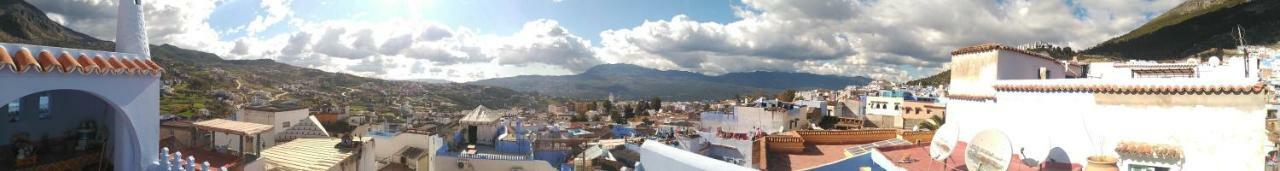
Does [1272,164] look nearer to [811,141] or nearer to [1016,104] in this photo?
[1016,104]

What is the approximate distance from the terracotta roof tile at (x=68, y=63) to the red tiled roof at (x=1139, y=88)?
11.4m

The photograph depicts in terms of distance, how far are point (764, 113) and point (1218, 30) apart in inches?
2795

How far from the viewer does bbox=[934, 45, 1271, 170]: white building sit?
743 centimetres

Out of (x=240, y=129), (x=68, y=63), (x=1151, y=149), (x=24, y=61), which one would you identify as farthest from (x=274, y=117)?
(x=1151, y=149)

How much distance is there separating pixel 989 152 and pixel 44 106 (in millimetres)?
11695

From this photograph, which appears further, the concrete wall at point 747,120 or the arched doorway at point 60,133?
the concrete wall at point 747,120

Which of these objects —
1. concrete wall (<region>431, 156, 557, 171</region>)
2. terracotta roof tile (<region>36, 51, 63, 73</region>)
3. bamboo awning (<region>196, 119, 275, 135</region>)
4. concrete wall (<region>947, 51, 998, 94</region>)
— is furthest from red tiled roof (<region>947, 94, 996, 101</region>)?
terracotta roof tile (<region>36, 51, 63, 73</region>)

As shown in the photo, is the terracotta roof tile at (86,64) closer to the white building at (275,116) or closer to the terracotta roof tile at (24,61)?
the terracotta roof tile at (24,61)

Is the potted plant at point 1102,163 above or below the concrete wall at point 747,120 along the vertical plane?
above

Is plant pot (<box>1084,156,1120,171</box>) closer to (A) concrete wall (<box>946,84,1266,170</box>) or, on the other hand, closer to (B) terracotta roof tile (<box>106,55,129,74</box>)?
(A) concrete wall (<box>946,84,1266,170</box>)

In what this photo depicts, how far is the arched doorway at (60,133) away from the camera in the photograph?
281 inches

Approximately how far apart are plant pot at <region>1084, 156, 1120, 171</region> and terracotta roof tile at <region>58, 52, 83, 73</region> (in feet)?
34.7

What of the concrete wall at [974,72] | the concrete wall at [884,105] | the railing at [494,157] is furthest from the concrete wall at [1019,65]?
the concrete wall at [884,105]

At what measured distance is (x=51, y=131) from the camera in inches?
312
